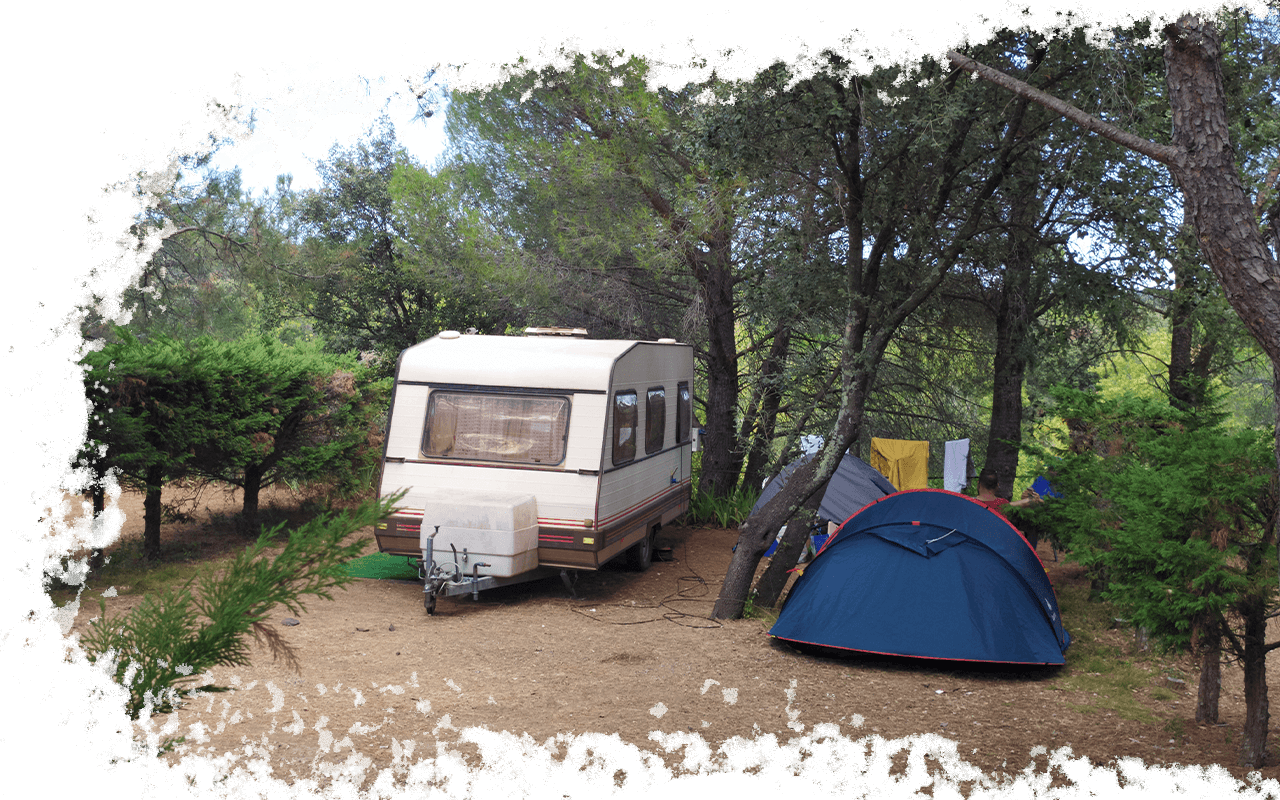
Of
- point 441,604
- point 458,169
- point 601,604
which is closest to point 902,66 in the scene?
point 601,604

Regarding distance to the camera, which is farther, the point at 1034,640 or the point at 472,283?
the point at 472,283

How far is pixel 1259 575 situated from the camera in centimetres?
516

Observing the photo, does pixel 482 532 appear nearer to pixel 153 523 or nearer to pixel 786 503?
pixel 786 503

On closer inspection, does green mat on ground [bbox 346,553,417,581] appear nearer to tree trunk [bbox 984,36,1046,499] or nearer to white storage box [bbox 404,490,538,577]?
white storage box [bbox 404,490,538,577]

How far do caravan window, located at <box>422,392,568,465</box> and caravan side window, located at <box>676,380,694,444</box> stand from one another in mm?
3477

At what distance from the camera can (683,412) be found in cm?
1305

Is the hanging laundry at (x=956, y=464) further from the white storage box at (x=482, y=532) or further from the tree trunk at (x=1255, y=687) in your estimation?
the tree trunk at (x=1255, y=687)

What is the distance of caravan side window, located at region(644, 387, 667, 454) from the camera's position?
36.5 feet

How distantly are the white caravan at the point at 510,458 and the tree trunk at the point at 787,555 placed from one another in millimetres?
1638

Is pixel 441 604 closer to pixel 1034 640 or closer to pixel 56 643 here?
pixel 1034 640

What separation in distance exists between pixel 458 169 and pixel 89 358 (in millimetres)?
9787

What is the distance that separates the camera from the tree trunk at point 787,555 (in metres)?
9.46

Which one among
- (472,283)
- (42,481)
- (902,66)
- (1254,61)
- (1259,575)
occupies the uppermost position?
(1254,61)

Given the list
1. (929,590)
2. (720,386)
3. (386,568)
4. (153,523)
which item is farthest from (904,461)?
(153,523)
